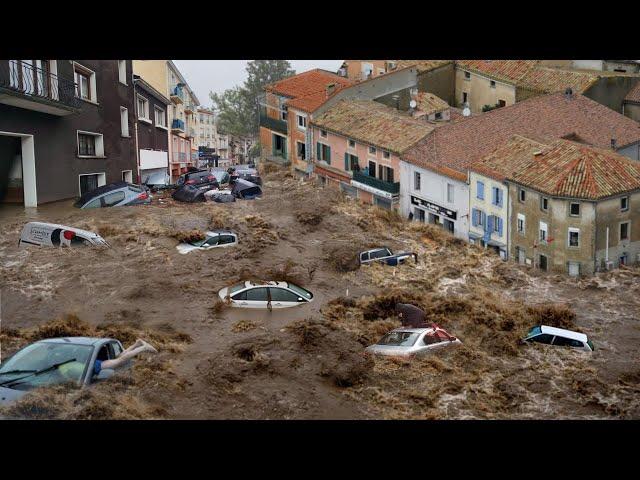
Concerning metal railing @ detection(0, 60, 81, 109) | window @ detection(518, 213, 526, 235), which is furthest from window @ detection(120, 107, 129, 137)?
window @ detection(518, 213, 526, 235)

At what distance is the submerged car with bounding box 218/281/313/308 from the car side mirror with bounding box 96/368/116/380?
6.67 m

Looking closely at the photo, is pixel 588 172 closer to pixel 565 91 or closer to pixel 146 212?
pixel 565 91

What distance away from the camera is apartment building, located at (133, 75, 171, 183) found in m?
40.1

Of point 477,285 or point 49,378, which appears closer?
point 49,378

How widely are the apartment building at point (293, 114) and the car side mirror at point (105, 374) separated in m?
26.2

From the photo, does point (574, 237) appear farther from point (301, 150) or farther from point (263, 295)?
point (301, 150)

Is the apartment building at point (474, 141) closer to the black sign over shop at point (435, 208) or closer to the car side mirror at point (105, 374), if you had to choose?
the black sign over shop at point (435, 208)

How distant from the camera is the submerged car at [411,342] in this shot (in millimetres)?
20750

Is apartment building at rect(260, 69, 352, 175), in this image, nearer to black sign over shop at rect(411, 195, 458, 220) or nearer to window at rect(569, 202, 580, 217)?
black sign over shop at rect(411, 195, 458, 220)

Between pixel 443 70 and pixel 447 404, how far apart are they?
29.7 meters

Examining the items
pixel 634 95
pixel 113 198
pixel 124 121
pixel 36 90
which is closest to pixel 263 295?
pixel 36 90

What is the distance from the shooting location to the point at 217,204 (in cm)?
3472

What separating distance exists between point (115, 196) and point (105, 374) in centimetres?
1563
